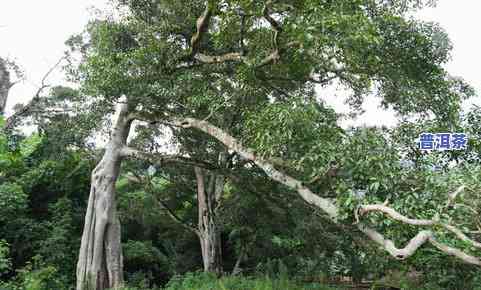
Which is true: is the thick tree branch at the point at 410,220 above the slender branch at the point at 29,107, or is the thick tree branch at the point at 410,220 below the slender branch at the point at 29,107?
below

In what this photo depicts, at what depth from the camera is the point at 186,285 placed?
8406 millimetres

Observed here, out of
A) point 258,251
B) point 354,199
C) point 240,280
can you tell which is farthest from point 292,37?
point 258,251

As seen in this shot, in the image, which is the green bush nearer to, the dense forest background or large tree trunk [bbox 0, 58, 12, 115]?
the dense forest background

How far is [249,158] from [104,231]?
4.35m

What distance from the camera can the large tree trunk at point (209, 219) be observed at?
12.1 meters

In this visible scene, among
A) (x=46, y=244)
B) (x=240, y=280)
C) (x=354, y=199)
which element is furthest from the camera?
(x=46, y=244)

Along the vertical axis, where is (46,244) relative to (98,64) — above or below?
below

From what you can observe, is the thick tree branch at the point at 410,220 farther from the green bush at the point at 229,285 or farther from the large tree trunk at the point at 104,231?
the large tree trunk at the point at 104,231

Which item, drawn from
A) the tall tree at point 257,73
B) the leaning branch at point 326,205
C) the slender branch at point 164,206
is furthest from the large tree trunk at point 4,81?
the leaning branch at point 326,205

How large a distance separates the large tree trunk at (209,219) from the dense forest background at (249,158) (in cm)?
5

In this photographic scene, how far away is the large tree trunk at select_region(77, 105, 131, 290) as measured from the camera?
880 cm

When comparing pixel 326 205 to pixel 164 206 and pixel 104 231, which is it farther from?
pixel 164 206

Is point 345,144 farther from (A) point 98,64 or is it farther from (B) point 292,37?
(A) point 98,64

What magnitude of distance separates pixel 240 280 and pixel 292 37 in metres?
5.57
